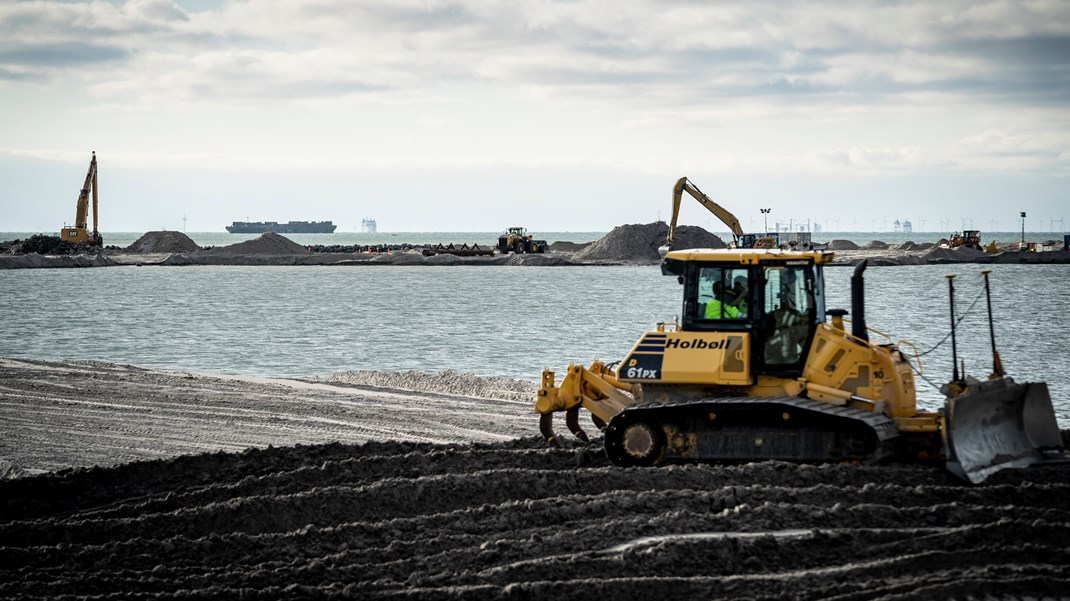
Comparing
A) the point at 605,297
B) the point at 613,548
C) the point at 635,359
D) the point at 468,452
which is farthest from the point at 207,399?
the point at 605,297

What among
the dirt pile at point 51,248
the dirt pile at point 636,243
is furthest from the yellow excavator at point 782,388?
the dirt pile at point 51,248

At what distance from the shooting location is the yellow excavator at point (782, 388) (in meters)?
12.4

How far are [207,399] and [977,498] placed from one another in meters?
13.4

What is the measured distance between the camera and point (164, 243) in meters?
119

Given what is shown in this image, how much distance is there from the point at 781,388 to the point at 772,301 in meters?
0.91

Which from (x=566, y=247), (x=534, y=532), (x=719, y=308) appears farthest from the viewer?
(x=566, y=247)

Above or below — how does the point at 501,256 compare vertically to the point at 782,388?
above

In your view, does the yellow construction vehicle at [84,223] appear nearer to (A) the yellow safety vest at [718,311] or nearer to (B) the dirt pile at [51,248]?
(B) the dirt pile at [51,248]

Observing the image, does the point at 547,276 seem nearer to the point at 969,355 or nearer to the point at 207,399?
the point at 969,355

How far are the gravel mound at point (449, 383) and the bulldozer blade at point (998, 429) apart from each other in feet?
31.7

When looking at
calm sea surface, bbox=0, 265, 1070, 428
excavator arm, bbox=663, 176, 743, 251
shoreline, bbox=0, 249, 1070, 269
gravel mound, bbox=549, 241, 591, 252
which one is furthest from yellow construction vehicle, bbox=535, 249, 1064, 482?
gravel mound, bbox=549, 241, 591, 252

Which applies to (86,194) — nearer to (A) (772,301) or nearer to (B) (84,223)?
(B) (84,223)

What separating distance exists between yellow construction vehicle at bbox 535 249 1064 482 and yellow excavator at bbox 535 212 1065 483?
1 centimetres

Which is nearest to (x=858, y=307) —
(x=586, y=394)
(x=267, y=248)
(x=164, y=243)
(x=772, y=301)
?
(x=772, y=301)
